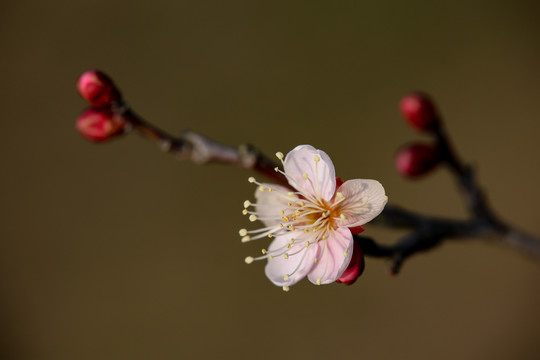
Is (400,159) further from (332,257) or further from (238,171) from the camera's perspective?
(238,171)

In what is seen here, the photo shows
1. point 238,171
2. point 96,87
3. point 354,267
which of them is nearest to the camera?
point 354,267

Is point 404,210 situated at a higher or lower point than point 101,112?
lower

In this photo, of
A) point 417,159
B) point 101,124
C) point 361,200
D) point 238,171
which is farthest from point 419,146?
point 238,171

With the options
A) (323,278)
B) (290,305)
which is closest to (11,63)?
(290,305)

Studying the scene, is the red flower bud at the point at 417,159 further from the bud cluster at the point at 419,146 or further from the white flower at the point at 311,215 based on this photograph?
the white flower at the point at 311,215

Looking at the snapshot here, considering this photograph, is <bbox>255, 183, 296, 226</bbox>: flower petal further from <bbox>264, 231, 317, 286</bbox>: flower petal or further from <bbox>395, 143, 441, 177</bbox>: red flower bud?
<bbox>395, 143, 441, 177</bbox>: red flower bud

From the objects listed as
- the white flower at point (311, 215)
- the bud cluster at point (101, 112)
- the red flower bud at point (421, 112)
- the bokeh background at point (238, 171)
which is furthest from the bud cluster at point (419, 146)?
the bokeh background at point (238, 171)

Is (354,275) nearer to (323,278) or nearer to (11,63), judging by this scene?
(323,278)
